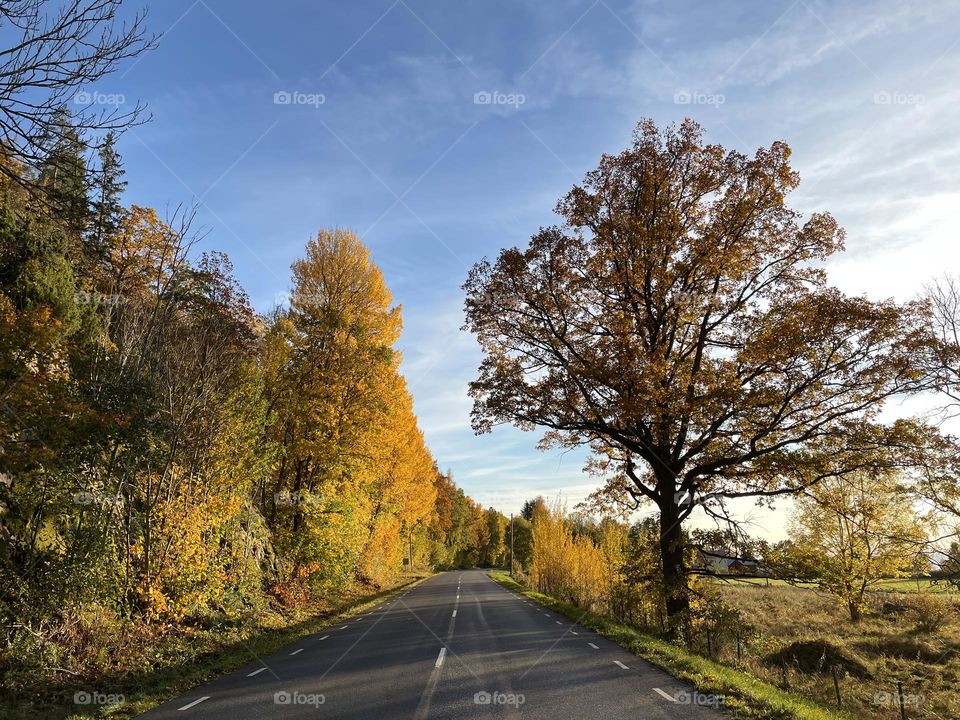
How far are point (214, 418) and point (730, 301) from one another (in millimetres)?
14257

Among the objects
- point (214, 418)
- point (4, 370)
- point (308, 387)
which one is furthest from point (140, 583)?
A: point (308, 387)

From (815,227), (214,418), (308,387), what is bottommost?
(214,418)

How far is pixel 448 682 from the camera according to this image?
9.30 metres

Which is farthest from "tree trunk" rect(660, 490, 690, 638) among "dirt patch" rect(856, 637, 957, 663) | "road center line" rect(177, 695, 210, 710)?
"dirt patch" rect(856, 637, 957, 663)

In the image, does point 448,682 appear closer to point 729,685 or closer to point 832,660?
point 729,685

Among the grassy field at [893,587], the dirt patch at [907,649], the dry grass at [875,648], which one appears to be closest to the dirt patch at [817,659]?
the dry grass at [875,648]

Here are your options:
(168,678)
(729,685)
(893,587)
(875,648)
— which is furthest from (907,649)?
(893,587)

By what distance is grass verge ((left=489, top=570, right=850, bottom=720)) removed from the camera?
751 centimetres

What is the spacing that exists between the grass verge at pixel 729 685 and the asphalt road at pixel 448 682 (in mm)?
317

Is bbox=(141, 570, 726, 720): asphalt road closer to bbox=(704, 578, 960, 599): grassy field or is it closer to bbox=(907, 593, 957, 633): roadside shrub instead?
bbox=(704, 578, 960, 599): grassy field

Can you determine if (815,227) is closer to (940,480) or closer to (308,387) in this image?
(940,480)

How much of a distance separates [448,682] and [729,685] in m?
4.66

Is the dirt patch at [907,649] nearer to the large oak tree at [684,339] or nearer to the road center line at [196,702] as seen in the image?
the large oak tree at [684,339]

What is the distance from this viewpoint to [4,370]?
959 cm
